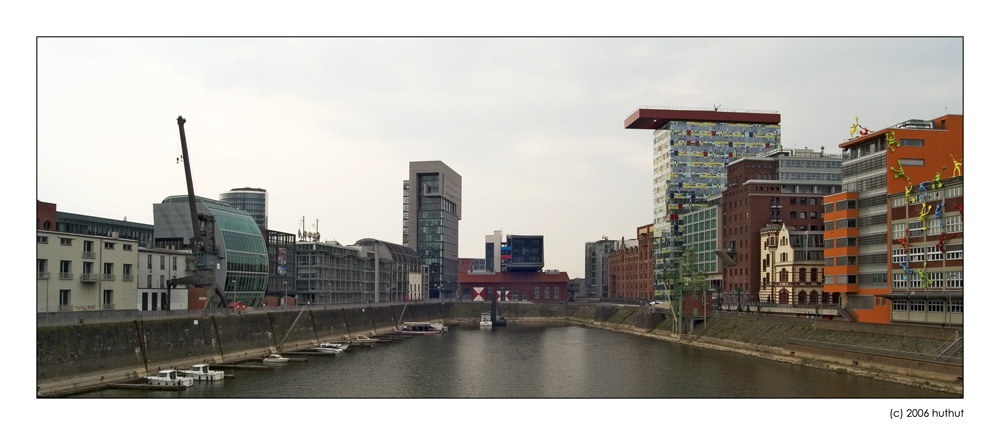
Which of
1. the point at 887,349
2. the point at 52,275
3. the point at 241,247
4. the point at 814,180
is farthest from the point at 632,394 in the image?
the point at 814,180

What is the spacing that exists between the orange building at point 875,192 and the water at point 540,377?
1367cm

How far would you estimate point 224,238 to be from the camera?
12950 cm

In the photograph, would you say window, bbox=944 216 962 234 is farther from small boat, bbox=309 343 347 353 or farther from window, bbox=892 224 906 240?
small boat, bbox=309 343 347 353

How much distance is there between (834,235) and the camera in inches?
4031

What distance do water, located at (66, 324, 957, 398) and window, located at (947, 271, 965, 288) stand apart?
41.3ft

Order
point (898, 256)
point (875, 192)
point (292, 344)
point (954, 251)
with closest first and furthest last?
point (954, 251)
point (898, 256)
point (875, 192)
point (292, 344)

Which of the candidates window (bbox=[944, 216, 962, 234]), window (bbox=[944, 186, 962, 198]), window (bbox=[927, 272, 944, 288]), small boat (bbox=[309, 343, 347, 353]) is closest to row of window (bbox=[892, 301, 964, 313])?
window (bbox=[927, 272, 944, 288])

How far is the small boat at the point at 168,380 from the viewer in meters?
73.3

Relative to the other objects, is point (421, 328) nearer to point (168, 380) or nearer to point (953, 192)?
point (168, 380)

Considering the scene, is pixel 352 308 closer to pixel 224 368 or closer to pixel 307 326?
pixel 307 326

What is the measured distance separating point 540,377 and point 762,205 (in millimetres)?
79128

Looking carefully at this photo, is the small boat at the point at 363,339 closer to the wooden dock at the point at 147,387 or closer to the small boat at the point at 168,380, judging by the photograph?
the small boat at the point at 168,380

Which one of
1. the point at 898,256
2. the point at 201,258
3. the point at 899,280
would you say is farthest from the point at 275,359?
the point at 898,256

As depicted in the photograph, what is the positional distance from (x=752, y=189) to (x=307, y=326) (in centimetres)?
8255
